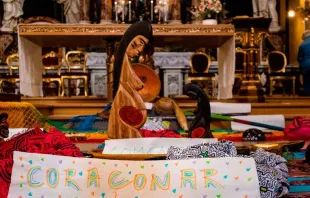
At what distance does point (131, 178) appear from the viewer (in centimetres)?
129

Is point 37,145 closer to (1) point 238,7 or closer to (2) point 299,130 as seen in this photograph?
(2) point 299,130

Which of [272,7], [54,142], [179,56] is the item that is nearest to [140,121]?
[54,142]

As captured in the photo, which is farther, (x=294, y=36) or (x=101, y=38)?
(x=294, y=36)

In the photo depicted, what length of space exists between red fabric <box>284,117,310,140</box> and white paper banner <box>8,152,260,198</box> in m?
2.06

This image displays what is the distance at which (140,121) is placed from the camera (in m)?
2.12

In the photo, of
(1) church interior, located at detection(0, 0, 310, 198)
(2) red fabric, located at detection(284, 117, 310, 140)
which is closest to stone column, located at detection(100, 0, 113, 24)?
(1) church interior, located at detection(0, 0, 310, 198)

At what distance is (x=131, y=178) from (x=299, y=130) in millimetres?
2173

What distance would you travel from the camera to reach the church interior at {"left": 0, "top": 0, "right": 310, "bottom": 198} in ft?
4.85

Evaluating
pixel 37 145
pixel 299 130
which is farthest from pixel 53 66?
pixel 37 145

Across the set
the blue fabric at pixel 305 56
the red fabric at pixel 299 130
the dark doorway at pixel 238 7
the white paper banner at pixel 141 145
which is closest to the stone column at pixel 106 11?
the blue fabric at pixel 305 56

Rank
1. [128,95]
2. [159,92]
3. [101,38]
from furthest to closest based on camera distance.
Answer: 1. [101,38]
2. [159,92]
3. [128,95]

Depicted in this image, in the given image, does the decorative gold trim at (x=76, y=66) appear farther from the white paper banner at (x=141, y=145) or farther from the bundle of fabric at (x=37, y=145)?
the bundle of fabric at (x=37, y=145)

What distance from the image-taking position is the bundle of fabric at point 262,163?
1.36 meters

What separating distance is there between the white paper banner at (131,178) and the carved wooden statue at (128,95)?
785 mm
